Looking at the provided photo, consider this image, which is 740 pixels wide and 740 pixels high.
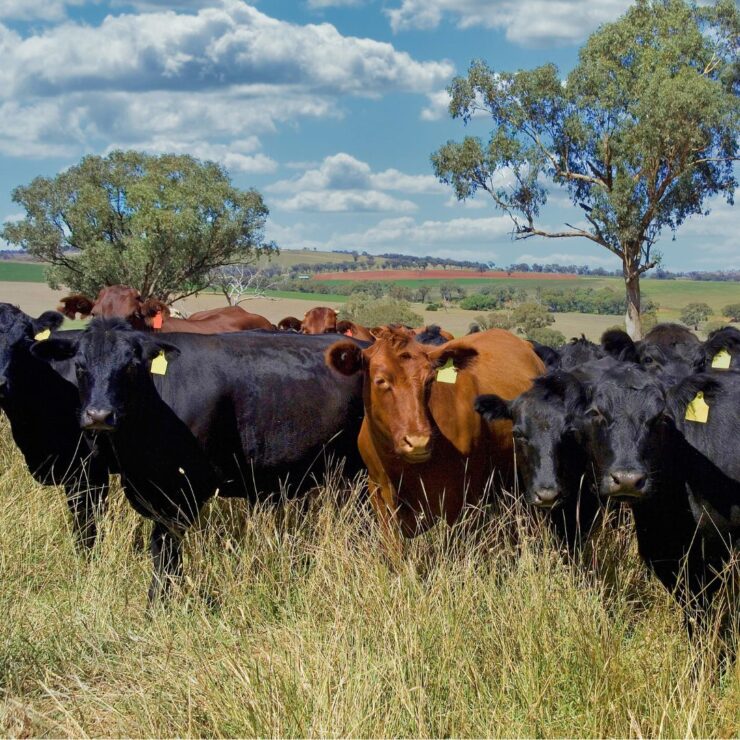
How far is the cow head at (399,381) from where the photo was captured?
237 inches

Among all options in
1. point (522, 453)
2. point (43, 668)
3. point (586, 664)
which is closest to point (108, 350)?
point (43, 668)

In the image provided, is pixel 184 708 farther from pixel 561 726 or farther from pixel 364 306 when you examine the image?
pixel 364 306

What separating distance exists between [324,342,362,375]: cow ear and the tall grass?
0.92 metres

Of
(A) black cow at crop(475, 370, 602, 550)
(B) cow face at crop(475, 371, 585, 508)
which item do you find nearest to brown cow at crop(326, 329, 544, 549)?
(A) black cow at crop(475, 370, 602, 550)

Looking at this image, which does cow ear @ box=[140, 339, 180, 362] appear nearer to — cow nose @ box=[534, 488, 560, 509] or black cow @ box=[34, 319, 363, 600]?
black cow @ box=[34, 319, 363, 600]

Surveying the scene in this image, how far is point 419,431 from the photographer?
6004mm

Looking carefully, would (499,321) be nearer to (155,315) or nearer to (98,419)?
(155,315)

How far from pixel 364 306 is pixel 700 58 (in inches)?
953

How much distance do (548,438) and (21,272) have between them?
359 ft

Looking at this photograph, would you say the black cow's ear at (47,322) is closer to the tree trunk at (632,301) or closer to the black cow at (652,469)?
the black cow at (652,469)

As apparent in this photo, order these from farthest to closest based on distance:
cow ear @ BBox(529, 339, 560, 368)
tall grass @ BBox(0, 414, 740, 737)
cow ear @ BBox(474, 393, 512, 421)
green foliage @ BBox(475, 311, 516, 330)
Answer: green foliage @ BBox(475, 311, 516, 330) < cow ear @ BBox(529, 339, 560, 368) < cow ear @ BBox(474, 393, 512, 421) < tall grass @ BBox(0, 414, 740, 737)

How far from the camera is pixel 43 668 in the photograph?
5008 mm

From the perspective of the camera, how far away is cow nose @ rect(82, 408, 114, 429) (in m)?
6.25

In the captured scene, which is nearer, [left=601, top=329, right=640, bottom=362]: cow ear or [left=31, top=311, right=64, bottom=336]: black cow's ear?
[left=601, top=329, right=640, bottom=362]: cow ear
